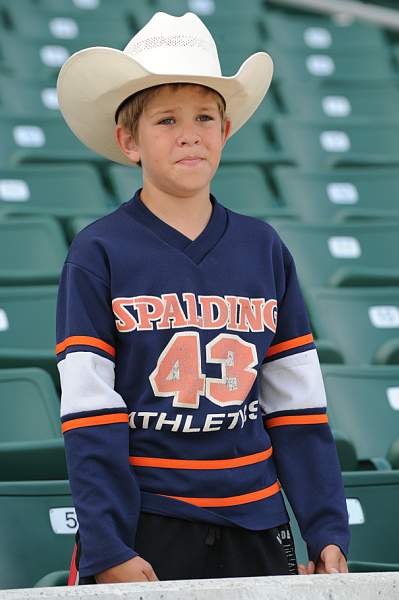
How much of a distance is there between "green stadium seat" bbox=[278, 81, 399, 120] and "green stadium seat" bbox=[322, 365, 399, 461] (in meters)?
2.53

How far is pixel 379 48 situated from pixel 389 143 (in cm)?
139

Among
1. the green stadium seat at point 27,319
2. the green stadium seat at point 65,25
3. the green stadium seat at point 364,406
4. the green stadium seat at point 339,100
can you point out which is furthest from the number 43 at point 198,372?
the green stadium seat at point 65,25

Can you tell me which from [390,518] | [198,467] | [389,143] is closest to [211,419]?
[198,467]

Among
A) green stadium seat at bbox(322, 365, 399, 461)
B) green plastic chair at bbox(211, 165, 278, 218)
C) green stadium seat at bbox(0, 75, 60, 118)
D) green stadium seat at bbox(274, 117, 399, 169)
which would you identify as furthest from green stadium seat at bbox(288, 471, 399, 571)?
green stadium seat at bbox(0, 75, 60, 118)

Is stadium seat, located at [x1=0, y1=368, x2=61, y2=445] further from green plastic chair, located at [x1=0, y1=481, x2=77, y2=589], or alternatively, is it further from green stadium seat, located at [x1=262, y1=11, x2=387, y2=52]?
green stadium seat, located at [x1=262, y1=11, x2=387, y2=52]

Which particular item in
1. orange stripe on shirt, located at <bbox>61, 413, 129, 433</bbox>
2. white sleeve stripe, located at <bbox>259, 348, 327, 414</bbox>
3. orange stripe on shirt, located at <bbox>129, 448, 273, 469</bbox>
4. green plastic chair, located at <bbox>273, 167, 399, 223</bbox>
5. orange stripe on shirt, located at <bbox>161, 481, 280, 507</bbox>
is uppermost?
green plastic chair, located at <bbox>273, 167, 399, 223</bbox>

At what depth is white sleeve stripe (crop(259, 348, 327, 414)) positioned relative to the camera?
1.86 m

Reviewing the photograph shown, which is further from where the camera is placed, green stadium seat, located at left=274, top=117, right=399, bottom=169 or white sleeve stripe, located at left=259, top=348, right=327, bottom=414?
green stadium seat, located at left=274, top=117, right=399, bottom=169

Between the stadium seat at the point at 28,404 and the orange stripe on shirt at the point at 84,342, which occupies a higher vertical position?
the orange stripe on shirt at the point at 84,342

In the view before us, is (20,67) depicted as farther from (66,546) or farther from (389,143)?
(66,546)

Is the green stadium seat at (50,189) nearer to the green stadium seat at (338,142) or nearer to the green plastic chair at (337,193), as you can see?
the green plastic chair at (337,193)

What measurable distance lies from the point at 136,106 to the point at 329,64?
4.15 m

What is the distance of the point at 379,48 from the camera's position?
611 centimetres

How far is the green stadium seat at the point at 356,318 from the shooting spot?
324 centimetres
